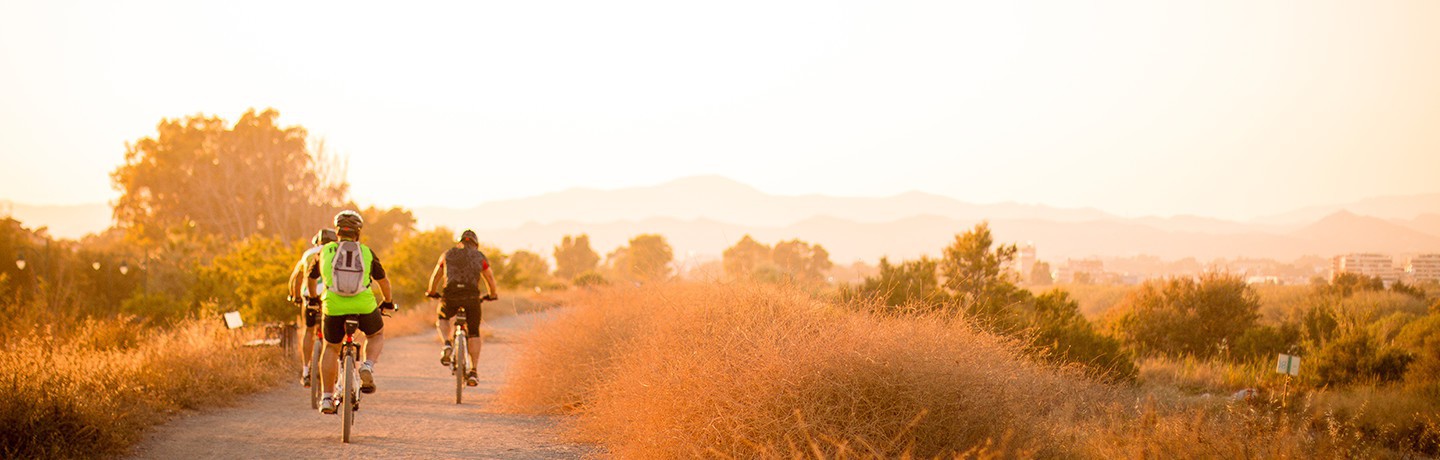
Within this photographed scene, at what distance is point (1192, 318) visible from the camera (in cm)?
2023

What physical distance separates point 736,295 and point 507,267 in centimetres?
4374

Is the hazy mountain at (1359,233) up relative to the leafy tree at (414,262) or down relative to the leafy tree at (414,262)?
up

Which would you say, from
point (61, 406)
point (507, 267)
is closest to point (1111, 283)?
point (507, 267)

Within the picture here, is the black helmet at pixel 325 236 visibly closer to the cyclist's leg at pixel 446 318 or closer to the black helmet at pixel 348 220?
the black helmet at pixel 348 220

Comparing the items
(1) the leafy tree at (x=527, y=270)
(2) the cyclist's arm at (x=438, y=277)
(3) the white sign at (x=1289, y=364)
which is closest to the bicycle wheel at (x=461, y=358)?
(2) the cyclist's arm at (x=438, y=277)

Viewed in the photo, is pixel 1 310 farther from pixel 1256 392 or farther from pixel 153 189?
pixel 153 189

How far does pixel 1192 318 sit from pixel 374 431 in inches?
645

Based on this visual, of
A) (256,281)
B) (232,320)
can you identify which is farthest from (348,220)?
(256,281)

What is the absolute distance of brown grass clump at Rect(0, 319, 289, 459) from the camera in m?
7.86

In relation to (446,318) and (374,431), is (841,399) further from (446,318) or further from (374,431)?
(446,318)

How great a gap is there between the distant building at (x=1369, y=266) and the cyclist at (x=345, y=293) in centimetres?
2804

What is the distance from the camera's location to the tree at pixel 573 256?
90.5 m

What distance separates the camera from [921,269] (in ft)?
56.0

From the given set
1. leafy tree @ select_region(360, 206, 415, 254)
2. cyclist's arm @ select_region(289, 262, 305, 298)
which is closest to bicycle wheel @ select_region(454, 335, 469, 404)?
cyclist's arm @ select_region(289, 262, 305, 298)
